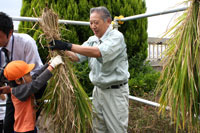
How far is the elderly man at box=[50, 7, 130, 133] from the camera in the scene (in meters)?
2.20

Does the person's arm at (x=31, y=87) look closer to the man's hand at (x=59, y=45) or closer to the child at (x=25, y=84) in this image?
the child at (x=25, y=84)

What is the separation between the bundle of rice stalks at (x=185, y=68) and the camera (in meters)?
1.20

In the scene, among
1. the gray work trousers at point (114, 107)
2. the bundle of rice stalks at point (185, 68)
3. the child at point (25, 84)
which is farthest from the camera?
the gray work trousers at point (114, 107)

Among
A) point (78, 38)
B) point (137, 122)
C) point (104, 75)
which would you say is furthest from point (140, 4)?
point (104, 75)

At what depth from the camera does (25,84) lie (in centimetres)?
202

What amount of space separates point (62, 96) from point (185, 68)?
3.69 feet

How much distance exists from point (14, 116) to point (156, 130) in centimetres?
188

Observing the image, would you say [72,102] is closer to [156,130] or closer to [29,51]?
[29,51]

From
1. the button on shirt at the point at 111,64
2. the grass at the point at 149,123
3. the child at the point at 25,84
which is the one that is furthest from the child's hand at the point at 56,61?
the grass at the point at 149,123

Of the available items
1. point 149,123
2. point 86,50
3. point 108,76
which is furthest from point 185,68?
point 149,123

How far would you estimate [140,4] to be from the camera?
5727 mm

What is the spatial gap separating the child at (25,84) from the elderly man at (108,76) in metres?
0.35

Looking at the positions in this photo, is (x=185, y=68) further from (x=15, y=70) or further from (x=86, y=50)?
(x=15, y=70)

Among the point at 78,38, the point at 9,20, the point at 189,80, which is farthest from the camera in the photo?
the point at 78,38
